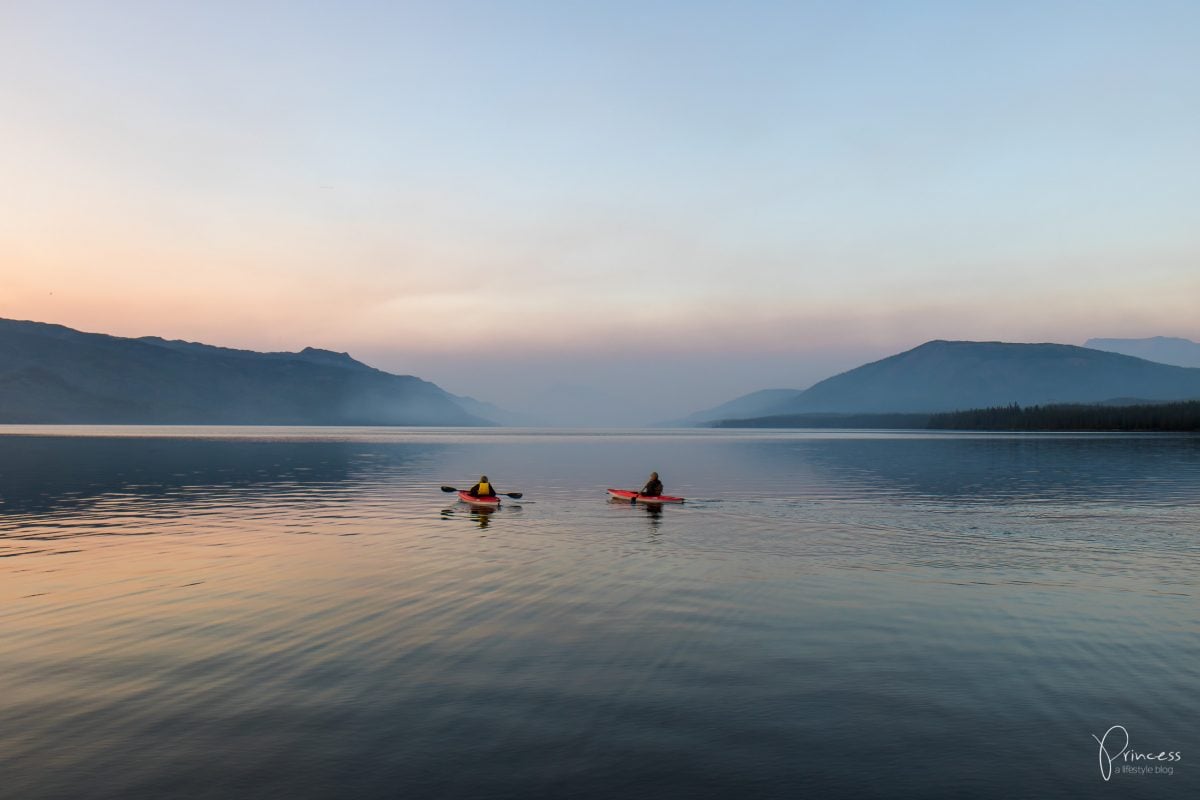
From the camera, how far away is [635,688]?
675 inches

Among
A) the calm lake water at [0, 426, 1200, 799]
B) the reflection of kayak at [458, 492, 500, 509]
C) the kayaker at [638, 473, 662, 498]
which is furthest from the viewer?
the kayaker at [638, 473, 662, 498]

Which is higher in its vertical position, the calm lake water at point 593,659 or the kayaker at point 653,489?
the kayaker at point 653,489

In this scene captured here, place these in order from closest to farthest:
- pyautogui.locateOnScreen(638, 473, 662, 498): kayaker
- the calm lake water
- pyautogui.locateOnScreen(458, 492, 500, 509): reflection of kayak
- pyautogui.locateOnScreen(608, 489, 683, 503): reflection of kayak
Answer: the calm lake water → pyautogui.locateOnScreen(458, 492, 500, 509): reflection of kayak → pyautogui.locateOnScreen(608, 489, 683, 503): reflection of kayak → pyautogui.locateOnScreen(638, 473, 662, 498): kayaker

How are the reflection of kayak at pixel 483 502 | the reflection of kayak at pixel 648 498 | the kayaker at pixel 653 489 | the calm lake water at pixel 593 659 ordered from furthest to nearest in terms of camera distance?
the kayaker at pixel 653 489, the reflection of kayak at pixel 648 498, the reflection of kayak at pixel 483 502, the calm lake water at pixel 593 659

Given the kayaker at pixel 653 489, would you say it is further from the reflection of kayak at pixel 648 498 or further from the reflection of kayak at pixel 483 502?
the reflection of kayak at pixel 483 502

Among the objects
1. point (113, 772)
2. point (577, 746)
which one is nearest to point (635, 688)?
point (577, 746)

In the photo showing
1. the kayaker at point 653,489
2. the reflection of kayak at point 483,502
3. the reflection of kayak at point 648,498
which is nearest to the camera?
the reflection of kayak at point 483,502

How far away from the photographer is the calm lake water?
13047 millimetres

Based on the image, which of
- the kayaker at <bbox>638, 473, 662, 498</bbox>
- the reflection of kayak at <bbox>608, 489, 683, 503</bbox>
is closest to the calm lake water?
the reflection of kayak at <bbox>608, 489, 683, 503</bbox>

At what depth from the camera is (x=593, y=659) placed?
63.2 feet

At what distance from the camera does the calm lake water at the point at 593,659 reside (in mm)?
13047

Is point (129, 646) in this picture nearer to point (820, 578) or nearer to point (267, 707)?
point (267, 707)

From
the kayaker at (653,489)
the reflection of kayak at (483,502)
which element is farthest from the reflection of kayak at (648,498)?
the reflection of kayak at (483,502)

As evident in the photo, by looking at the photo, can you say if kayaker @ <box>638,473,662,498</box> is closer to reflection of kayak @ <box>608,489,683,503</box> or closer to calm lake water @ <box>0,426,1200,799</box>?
reflection of kayak @ <box>608,489,683,503</box>
